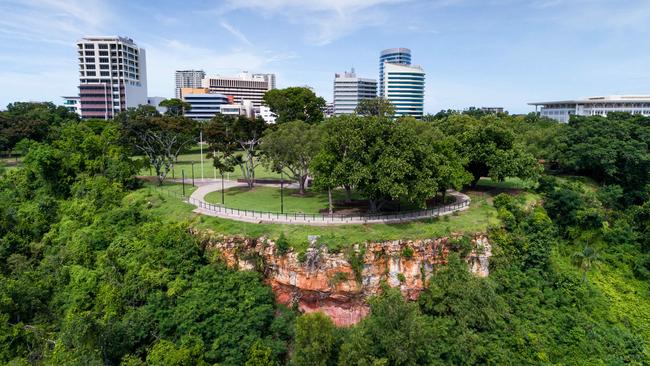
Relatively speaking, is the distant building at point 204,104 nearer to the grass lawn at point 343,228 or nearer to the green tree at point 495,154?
the grass lawn at point 343,228

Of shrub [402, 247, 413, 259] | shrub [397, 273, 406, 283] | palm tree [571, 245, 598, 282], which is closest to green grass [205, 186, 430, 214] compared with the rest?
shrub [402, 247, 413, 259]

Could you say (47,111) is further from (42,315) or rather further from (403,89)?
(403,89)

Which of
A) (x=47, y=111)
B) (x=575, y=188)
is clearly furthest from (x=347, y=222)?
(x=47, y=111)

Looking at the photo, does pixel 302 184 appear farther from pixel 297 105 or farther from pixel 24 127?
pixel 24 127

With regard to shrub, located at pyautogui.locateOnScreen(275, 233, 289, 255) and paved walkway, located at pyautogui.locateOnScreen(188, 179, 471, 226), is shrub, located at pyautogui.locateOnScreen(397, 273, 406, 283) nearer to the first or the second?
paved walkway, located at pyautogui.locateOnScreen(188, 179, 471, 226)

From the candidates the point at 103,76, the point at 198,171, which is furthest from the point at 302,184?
the point at 103,76

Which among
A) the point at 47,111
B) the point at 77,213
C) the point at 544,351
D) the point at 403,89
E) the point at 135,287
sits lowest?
the point at 544,351
